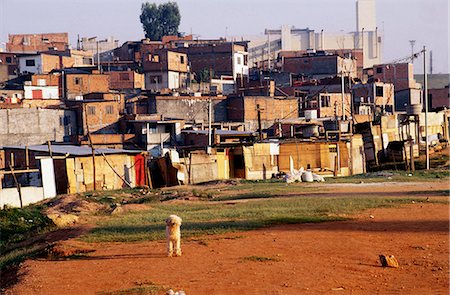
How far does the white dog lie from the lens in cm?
1326

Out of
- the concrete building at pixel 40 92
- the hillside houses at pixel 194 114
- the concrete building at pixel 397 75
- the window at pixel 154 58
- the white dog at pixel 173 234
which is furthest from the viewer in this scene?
the concrete building at pixel 397 75

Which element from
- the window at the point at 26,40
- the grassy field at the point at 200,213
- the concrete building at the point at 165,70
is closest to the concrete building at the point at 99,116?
the concrete building at the point at 165,70

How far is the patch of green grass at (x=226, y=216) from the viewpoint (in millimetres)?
15992

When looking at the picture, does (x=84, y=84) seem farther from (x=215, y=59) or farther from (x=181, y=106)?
(x=215, y=59)

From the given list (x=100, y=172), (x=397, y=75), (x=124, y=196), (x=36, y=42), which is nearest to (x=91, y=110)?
(x=100, y=172)

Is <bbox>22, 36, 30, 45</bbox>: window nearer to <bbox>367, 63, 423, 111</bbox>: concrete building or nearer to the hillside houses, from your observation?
the hillside houses

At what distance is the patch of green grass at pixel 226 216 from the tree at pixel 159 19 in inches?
3163

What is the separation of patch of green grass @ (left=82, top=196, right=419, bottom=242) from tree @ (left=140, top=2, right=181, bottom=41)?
264ft

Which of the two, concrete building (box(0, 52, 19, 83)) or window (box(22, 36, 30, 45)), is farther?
window (box(22, 36, 30, 45))

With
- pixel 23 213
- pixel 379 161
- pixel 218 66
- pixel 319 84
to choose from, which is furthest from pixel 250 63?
pixel 23 213

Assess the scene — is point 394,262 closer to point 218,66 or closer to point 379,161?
point 379,161

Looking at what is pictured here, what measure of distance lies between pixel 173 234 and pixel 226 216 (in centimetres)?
491

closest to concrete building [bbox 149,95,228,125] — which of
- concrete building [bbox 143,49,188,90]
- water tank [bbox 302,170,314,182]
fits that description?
concrete building [bbox 143,49,188,90]

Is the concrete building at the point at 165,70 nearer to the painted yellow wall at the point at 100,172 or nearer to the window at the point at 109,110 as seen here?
the window at the point at 109,110
